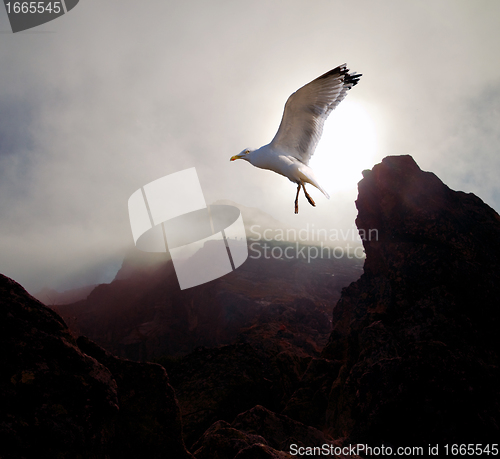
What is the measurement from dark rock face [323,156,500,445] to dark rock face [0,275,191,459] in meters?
3.89

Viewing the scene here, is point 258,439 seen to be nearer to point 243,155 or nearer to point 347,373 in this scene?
point 347,373

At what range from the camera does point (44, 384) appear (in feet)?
10.2

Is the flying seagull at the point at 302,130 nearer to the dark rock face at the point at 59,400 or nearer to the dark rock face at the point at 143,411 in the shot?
the dark rock face at the point at 143,411

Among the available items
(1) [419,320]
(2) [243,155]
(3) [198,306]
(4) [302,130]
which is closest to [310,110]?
(4) [302,130]

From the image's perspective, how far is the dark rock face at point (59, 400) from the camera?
112 inches

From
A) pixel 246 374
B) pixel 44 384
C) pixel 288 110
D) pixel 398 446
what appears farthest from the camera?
pixel 246 374

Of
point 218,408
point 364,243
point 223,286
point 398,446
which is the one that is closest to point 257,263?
point 223,286

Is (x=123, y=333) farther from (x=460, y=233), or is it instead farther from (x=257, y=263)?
(x=460, y=233)

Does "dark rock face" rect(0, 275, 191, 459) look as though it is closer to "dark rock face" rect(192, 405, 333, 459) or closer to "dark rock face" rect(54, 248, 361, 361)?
"dark rock face" rect(192, 405, 333, 459)

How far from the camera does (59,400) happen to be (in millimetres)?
3125

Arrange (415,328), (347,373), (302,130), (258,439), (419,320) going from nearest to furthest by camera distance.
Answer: (258,439) → (302,130) → (415,328) → (419,320) → (347,373)

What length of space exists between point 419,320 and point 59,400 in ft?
27.6

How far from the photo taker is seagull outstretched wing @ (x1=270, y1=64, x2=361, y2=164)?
233 inches

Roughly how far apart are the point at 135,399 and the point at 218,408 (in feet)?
16.2
